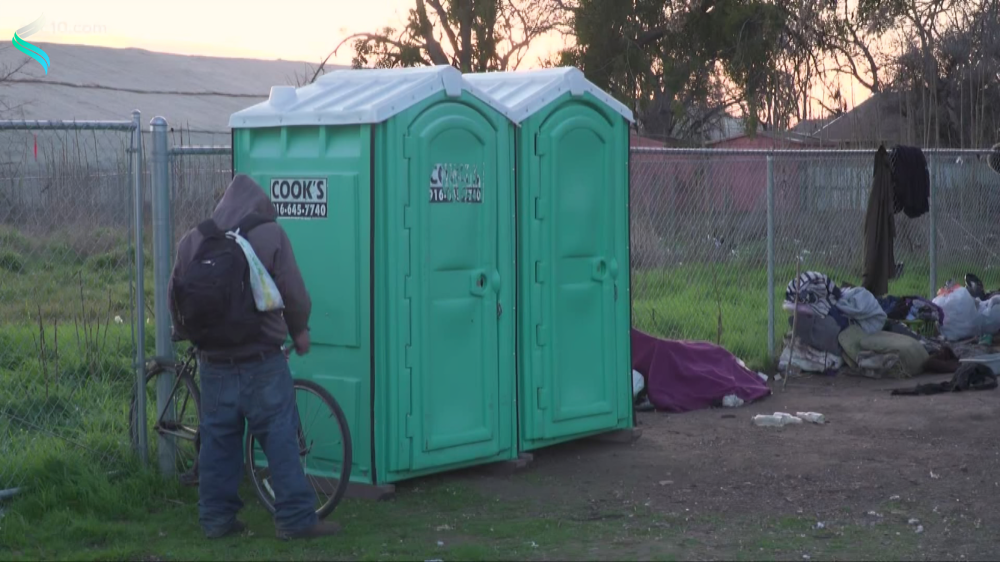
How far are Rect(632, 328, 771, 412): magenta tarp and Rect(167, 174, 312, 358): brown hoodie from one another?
4213 mm

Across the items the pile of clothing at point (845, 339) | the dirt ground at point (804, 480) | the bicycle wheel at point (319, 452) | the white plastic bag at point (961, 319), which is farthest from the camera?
the white plastic bag at point (961, 319)

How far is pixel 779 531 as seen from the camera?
5.96m

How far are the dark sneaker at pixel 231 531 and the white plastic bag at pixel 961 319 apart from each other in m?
8.77

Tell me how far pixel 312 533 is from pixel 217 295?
4.06 feet

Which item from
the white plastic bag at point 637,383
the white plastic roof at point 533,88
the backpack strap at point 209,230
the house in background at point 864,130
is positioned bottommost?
the white plastic bag at point 637,383

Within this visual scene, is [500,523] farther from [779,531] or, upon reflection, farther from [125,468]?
[125,468]

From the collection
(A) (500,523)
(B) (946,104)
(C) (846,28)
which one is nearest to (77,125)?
(A) (500,523)

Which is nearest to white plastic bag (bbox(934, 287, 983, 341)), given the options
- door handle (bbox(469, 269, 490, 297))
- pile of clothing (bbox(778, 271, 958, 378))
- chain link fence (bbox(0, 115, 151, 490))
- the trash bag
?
pile of clothing (bbox(778, 271, 958, 378))

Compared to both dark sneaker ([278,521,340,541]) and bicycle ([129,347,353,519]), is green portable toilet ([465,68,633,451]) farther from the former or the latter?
dark sneaker ([278,521,340,541])

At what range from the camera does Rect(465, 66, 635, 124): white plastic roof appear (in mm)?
7180

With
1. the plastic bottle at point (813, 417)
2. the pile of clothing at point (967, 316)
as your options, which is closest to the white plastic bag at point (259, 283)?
the plastic bottle at point (813, 417)

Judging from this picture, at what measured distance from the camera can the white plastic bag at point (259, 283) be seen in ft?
18.3

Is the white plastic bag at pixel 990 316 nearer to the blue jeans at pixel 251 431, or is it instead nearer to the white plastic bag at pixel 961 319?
the white plastic bag at pixel 961 319

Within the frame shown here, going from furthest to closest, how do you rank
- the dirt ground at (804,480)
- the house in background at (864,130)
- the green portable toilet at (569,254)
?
the house in background at (864,130) < the green portable toilet at (569,254) < the dirt ground at (804,480)
